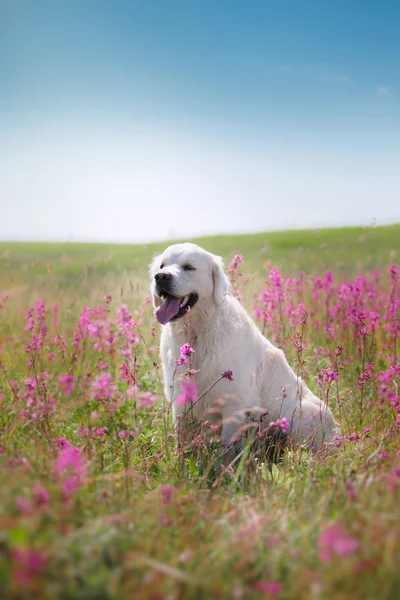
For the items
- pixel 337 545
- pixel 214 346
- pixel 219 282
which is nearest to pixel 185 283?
pixel 219 282

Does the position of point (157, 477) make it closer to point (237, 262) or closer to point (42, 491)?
point (42, 491)

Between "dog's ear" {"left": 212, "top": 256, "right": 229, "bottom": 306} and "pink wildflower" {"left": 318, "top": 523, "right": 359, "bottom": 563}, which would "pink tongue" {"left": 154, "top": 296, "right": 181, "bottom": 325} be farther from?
"pink wildflower" {"left": 318, "top": 523, "right": 359, "bottom": 563}

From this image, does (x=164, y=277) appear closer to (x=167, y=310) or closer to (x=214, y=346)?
(x=167, y=310)

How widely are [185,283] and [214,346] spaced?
1.87ft

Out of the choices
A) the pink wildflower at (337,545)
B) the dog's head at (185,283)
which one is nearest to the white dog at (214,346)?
the dog's head at (185,283)

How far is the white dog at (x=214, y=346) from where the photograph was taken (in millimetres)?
3811

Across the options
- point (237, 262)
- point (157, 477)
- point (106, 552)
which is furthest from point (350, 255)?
point (106, 552)

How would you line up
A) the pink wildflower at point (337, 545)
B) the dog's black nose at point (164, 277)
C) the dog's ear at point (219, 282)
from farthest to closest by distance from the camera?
the dog's ear at point (219, 282) < the dog's black nose at point (164, 277) < the pink wildflower at point (337, 545)

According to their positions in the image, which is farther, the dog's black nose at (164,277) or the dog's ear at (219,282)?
the dog's ear at (219,282)

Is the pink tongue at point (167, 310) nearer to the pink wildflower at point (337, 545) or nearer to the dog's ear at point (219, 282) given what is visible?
the dog's ear at point (219, 282)

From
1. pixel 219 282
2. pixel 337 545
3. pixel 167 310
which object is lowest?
pixel 337 545

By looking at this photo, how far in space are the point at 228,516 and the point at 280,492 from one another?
0.66 meters

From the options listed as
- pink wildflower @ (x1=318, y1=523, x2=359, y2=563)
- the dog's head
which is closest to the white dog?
the dog's head

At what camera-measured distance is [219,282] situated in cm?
401
